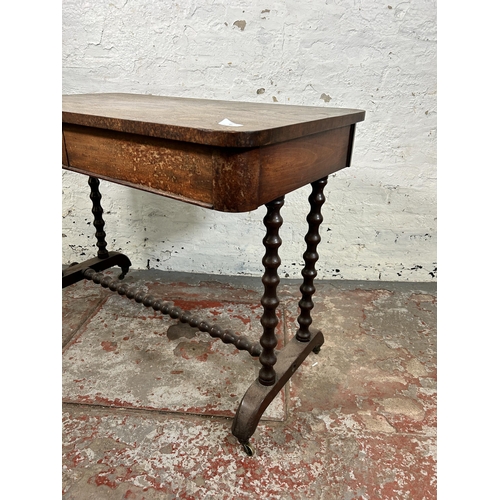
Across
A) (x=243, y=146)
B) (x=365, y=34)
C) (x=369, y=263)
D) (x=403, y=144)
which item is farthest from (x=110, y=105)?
(x=369, y=263)

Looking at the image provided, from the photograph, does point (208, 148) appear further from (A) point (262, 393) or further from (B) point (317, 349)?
(B) point (317, 349)

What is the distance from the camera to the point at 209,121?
1246 millimetres

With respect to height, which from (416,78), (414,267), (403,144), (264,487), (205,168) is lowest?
(264,487)

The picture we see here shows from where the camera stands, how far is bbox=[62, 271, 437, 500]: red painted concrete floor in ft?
4.47

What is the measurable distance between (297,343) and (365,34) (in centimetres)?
168

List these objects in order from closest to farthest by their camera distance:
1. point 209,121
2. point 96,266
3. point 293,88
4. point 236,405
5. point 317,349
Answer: point 209,121 < point 236,405 < point 317,349 < point 293,88 < point 96,266

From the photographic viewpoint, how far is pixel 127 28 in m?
2.41

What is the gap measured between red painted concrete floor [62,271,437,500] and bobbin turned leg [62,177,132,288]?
0.52 ft

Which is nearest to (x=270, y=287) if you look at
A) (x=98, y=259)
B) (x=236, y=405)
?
(x=236, y=405)

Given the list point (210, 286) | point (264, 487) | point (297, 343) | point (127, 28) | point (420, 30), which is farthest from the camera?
point (210, 286)

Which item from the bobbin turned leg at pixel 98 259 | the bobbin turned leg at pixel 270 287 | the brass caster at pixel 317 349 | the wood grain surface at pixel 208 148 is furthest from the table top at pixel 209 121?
the brass caster at pixel 317 349

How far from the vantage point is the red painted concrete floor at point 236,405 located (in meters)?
1.36

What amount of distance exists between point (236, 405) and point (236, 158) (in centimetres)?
105

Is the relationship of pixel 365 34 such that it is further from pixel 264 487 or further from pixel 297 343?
pixel 264 487
